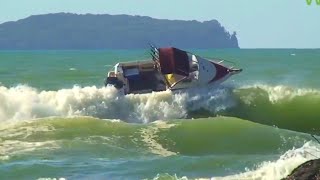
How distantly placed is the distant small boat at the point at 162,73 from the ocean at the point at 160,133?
0.40 m

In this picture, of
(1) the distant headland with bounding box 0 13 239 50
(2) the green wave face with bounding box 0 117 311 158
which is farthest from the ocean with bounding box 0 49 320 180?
(1) the distant headland with bounding box 0 13 239 50

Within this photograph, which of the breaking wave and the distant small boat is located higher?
the distant small boat

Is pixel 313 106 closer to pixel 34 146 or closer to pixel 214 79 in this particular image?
pixel 214 79

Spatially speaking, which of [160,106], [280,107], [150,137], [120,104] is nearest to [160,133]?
[150,137]

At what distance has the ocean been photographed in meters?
16.8

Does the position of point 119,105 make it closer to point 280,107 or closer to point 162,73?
point 162,73

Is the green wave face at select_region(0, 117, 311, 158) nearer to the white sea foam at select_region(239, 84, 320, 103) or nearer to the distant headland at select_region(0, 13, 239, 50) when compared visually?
the white sea foam at select_region(239, 84, 320, 103)

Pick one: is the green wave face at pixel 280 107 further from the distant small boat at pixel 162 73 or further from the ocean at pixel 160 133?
the distant small boat at pixel 162 73

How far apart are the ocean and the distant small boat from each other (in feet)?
1.31

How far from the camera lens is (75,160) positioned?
→ 18.8 m

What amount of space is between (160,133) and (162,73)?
7.26m

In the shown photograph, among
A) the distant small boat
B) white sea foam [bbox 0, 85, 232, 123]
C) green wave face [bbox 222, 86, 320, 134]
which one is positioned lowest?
green wave face [bbox 222, 86, 320, 134]

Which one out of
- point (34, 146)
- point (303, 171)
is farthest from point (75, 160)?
point (303, 171)

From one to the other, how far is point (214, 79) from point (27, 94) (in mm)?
8703
